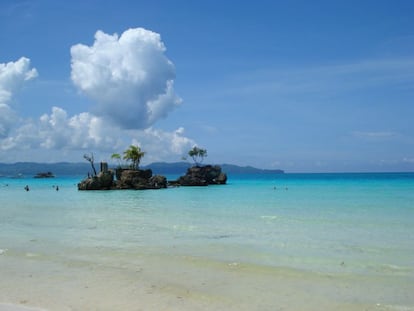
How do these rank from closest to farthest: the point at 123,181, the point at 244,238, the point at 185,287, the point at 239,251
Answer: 1. the point at 185,287
2. the point at 239,251
3. the point at 244,238
4. the point at 123,181

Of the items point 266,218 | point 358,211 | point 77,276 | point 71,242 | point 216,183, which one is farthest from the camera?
point 216,183

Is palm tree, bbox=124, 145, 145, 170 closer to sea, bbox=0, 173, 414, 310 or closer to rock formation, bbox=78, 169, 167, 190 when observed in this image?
rock formation, bbox=78, 169, 167, 190

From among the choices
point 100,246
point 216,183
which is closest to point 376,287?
point 100,246

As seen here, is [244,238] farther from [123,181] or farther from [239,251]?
[123,181]

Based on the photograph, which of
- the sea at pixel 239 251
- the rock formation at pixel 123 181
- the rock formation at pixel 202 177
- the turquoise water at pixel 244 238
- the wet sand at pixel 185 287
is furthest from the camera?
the rock formation at pixel 202 177

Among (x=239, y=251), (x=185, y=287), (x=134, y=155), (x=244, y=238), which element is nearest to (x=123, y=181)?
(x=134, y=155)

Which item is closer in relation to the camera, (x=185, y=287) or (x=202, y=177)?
(x=185, y=287)

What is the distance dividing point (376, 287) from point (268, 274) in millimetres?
2783

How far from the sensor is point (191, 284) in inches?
410

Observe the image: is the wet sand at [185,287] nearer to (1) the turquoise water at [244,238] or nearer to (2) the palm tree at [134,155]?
(1) the turquoise water at [244,238]

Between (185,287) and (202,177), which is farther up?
(202,177)

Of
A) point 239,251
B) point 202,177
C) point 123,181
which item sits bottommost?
point 239,251

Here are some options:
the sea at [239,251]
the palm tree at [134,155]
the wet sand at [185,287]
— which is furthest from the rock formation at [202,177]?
the wet sand at [185,287]

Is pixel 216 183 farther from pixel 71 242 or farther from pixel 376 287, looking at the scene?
pixel 376 287
